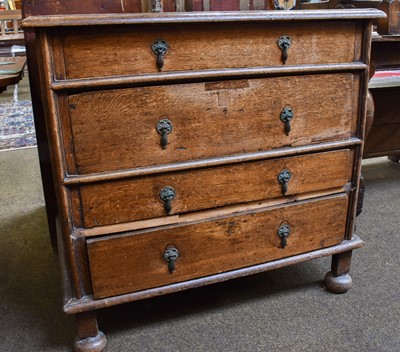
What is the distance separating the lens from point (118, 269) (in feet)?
3.86

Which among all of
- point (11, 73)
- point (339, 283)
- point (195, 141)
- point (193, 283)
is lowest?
point (339, 283)

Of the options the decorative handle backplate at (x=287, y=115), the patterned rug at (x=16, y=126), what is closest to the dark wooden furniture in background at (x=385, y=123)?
the decorative handle backplate at (x=287, y=115)

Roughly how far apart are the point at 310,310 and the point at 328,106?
2.08 feet

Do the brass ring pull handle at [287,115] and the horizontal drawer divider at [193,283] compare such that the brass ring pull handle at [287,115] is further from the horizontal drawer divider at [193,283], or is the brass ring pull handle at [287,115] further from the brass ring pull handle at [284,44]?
the horizontal drawer divider at [193,283]

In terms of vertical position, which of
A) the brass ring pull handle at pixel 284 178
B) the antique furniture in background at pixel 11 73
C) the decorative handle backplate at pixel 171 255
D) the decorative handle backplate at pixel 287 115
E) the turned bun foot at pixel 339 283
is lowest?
the turned bun foot at pixel 339 283

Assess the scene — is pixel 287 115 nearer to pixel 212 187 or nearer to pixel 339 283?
pixel 212 187

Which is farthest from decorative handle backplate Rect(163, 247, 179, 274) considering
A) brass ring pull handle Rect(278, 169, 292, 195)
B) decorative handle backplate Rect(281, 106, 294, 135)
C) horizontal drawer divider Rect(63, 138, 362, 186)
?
decorative handle backplate Rect(281, 106, 294, 135)

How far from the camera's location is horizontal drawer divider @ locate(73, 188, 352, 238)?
44.7 inches

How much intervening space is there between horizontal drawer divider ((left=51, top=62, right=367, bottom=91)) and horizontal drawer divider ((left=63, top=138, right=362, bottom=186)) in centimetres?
21

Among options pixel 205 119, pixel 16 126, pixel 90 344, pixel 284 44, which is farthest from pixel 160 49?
pixel 16 126

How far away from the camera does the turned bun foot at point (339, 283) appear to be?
56.8 inches

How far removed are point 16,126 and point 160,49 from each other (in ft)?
10.4

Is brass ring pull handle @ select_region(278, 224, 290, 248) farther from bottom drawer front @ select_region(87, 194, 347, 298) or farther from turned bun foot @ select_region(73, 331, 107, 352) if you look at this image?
turned bun foot @ select_region(73, 331, 107, 352)

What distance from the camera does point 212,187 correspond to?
3.93 ft
